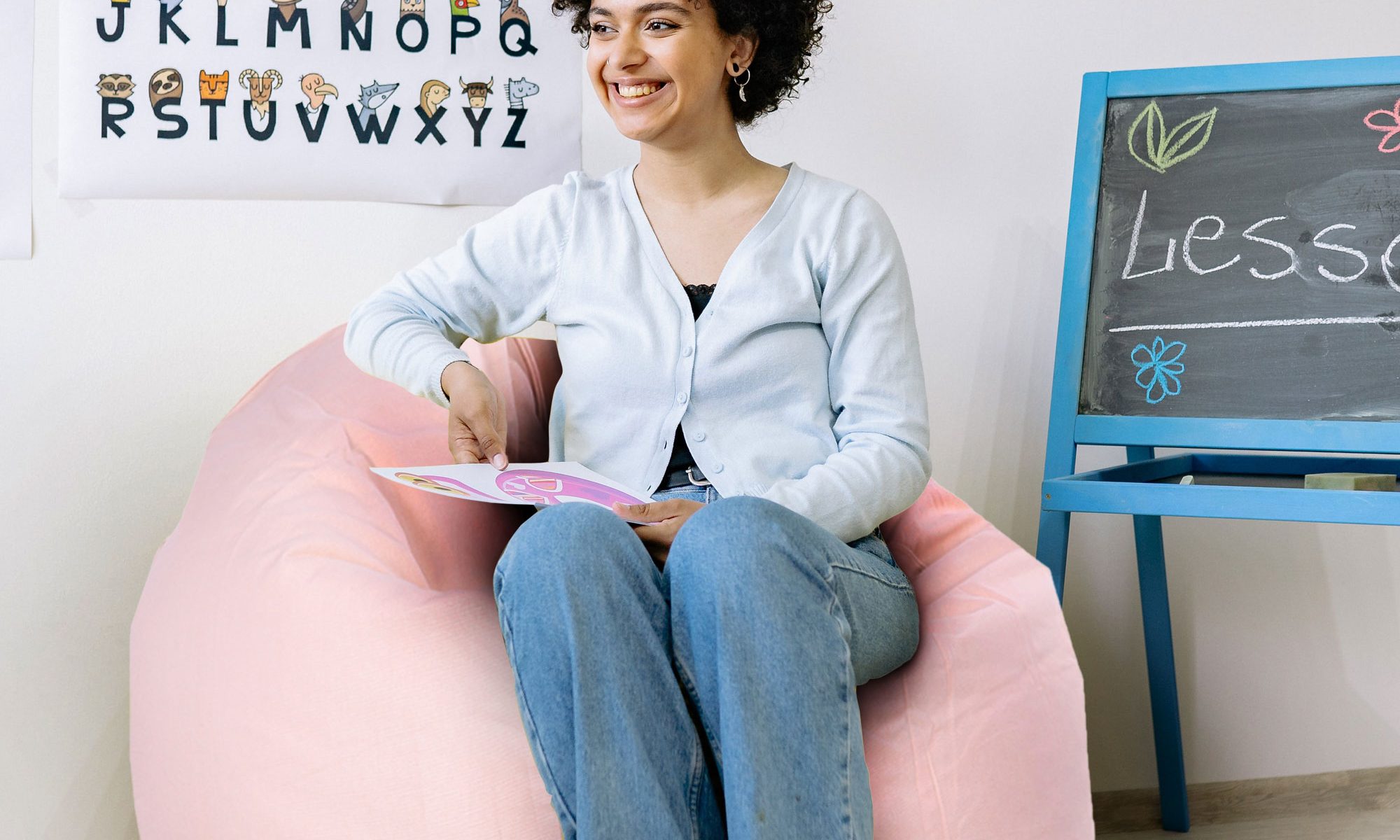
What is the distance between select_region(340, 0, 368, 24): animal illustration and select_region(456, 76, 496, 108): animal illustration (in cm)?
14

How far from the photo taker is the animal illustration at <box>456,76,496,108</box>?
1418 mm

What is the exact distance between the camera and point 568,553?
79 cm

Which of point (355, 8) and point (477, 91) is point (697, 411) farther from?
point (355, 8)

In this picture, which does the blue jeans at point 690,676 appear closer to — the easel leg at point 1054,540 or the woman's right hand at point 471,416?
the woman's right hand at point 471,416

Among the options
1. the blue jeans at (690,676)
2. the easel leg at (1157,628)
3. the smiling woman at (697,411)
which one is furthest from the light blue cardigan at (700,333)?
the easel leg at (1157,628)

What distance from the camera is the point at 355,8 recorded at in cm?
137

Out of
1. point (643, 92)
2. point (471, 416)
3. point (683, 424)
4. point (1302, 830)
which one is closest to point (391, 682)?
point (471, 416)

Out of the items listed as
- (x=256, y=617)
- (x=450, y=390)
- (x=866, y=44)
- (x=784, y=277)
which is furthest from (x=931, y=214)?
(x=256, y=617)

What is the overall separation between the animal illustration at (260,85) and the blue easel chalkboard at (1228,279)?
3.18 feet

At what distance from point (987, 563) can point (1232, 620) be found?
0.91 m

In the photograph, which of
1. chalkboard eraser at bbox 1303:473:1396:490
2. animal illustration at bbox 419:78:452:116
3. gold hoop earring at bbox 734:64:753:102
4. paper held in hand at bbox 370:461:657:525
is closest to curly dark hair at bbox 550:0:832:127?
gold hoop earring at bbox 734:64:753:102

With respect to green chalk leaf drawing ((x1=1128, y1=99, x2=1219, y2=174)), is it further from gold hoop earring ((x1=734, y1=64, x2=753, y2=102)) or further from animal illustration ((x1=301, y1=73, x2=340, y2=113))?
animal illustration ((x1=301, y1=73, x2=340, y2=113))

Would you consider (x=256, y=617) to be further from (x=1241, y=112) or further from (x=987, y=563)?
(x=1241, y=112)

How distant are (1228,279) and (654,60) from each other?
0.74 meters
